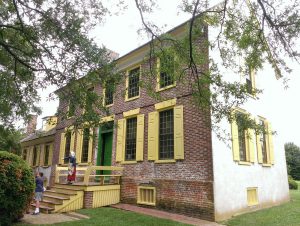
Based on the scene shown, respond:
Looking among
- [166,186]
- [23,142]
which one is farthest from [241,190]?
[23,142]

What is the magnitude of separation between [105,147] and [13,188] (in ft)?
25.0

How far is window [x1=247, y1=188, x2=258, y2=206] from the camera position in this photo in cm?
1218

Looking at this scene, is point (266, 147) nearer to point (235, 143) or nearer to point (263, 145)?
point (263, 145)

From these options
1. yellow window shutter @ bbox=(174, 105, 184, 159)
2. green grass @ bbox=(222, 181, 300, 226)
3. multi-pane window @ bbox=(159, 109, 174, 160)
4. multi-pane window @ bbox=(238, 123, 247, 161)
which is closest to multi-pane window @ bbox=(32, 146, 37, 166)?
multi-pane window @ bbox=(159, 109, 174, 160)

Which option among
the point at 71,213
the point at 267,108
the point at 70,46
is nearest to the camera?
the point at 70,46

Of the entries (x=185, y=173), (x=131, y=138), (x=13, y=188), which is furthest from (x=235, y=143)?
(x=13, y=188)

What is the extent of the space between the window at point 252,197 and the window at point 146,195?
4.04 metres

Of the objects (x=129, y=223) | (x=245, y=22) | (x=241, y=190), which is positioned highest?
(x=245, y=22)

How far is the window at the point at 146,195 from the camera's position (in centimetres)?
1194

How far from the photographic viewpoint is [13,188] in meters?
8.00

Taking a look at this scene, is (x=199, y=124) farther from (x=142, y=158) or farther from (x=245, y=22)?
(x=245, y=22)

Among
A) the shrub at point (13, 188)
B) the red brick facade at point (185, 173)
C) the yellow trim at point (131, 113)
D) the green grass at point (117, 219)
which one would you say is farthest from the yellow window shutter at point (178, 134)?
the shrub at point (13, 188)

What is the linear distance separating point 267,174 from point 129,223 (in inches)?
315

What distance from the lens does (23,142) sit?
25.8m
